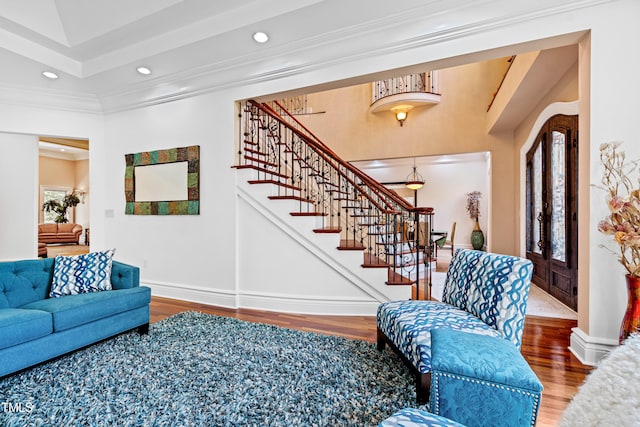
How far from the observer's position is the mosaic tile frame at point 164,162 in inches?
162

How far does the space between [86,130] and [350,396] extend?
5.49 m

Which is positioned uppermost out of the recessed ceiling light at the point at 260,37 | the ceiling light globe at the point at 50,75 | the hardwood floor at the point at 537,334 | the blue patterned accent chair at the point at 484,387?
the recessed ceiling light at the point at 260,37

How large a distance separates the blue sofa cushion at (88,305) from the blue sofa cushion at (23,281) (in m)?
0.14

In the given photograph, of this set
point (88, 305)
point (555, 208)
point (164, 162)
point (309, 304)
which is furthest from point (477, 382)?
point (164, 162)

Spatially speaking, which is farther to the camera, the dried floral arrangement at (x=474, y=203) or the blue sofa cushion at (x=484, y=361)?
the dried floral arrangement at (x=474, y=203)

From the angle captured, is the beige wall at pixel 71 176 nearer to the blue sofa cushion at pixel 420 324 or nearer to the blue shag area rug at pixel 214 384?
the blue shag area rug at pixel 214 384

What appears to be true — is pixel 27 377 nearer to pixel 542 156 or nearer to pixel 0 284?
pixel 0 284

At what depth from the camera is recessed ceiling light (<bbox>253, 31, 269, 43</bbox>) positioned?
10.6ft

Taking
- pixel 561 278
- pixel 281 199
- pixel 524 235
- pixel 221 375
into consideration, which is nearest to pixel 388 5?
pixel 281 199

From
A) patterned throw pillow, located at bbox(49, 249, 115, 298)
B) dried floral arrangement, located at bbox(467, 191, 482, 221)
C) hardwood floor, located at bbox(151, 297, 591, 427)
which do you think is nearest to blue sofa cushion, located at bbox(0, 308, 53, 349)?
patterned throw pillow, located at bbox(49, 249, 115, 298)

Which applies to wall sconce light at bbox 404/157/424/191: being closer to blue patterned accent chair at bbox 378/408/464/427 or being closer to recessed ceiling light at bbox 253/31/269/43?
recessed ceiling light at bbox 253/31/269/43

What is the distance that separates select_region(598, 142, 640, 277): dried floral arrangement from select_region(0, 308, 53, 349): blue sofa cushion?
4052 mm

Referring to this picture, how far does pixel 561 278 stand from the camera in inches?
158

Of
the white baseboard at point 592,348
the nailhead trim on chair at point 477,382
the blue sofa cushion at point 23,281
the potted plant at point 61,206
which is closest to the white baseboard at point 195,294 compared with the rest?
the blue sofa cushion at point 23,281
